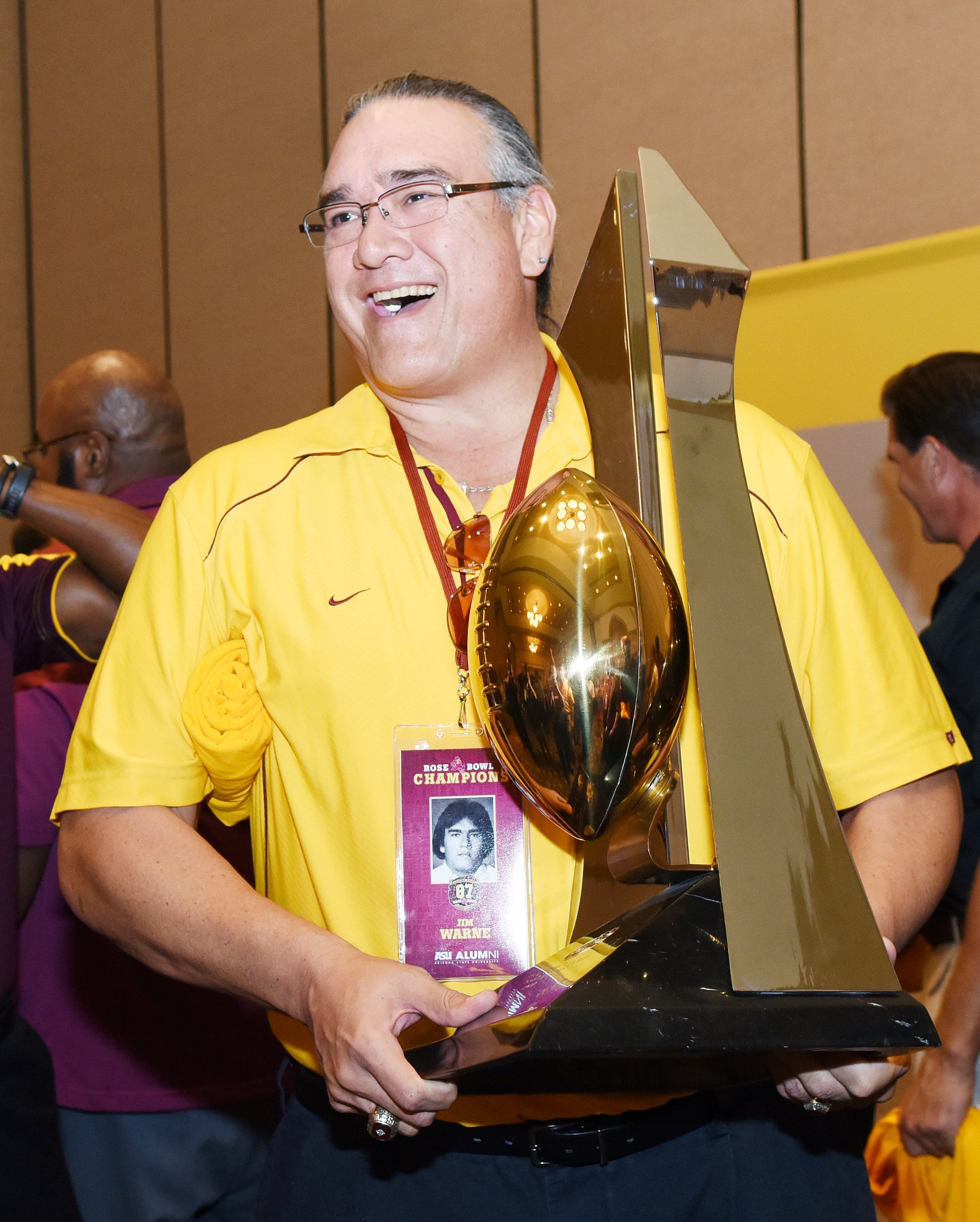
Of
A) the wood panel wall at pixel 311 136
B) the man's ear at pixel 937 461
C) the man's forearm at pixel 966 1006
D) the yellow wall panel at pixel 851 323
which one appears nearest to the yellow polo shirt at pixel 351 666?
the man's forearm at pixel 966 1006

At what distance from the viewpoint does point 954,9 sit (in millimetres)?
2600

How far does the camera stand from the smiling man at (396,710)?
868mm

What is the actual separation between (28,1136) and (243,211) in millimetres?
3106

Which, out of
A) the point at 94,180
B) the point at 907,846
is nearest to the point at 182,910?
the point at 907,846

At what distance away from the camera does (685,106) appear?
9.79ft

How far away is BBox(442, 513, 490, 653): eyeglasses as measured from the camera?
0.89 metres

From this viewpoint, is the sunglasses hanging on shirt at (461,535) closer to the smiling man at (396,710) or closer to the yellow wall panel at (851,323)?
the smiling man at (396,710)

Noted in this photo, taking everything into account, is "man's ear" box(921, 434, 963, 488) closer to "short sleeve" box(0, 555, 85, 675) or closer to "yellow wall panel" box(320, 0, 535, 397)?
"short sleeve" box(0, 555, 85, 675)

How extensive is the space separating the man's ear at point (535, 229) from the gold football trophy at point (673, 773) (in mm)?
383

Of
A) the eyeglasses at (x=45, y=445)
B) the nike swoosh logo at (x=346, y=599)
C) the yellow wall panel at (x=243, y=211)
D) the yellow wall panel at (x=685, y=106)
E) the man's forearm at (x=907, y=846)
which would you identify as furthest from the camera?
the yellow wall panel at (x=243, y=211)

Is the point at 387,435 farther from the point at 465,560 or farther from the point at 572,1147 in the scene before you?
the point at 572,1147

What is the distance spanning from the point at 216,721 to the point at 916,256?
200 centimetres

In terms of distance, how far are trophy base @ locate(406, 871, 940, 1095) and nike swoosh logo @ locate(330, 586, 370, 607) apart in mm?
389

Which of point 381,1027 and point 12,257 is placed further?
point 12,257
